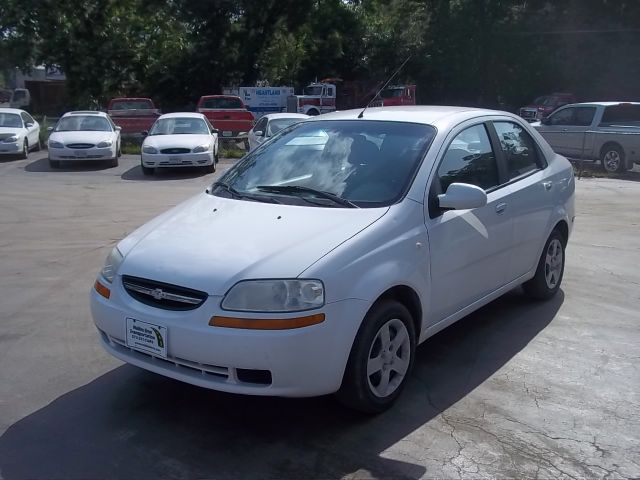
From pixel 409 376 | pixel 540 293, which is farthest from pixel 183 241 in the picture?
pixel 540 293

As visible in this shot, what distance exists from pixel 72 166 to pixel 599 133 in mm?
13241

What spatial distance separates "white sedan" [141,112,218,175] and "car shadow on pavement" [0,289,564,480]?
43.2ft

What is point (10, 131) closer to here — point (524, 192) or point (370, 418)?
point (524, 192)

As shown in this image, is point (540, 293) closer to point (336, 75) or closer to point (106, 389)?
point (106, 389)

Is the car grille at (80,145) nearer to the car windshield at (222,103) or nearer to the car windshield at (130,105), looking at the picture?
the car windshield at (222,103)

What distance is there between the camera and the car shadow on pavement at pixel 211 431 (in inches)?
160

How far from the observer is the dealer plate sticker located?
4301 mm

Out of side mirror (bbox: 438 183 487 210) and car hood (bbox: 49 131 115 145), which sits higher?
side mirror (bbox: 438 183 487 210)

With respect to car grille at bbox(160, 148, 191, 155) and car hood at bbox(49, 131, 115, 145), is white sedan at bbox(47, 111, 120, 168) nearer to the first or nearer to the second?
car hood at bbox(49, 131, 115, 145)

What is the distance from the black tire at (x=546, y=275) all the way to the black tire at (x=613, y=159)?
41.2 feet

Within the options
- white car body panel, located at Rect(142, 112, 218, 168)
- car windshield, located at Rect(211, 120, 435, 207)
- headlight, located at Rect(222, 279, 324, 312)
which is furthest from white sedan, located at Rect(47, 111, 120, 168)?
headlight, located at Rect(222, 279, 324, 312)

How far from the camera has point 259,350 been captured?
13.4 feet

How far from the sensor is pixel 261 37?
133ft

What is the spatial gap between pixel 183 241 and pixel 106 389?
119 cm
